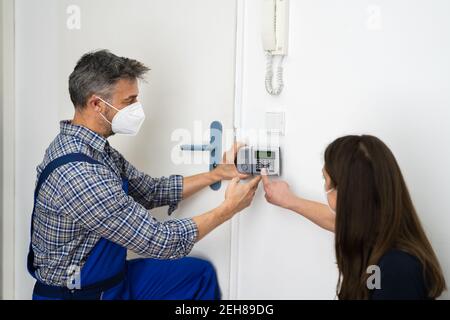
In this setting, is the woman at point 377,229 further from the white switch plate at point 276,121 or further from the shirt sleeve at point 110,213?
the shirt sleeve at point 110,213

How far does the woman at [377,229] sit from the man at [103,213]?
460 millimetres

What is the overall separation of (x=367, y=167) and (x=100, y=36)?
4.35 ft

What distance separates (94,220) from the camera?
134 cm

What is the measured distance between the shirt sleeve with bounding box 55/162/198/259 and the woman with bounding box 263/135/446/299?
53 centimetres

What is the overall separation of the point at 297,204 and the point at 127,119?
25.3 inches

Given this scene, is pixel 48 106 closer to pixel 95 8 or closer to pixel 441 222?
pixel 95 8

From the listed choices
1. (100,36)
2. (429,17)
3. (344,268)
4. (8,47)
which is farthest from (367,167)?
(8,47)

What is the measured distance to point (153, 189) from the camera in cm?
172

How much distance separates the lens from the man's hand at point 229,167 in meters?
1.62

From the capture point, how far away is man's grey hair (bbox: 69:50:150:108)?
1.50 meters

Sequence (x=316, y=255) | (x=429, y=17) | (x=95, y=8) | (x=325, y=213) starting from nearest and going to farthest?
1. (x=429, y=17)
2. (x=325, y=213)
3. (x=316, y=255)
4. (x=95, y=8)

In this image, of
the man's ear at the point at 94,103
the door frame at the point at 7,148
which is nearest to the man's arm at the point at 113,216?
the man's ear at the point at 94,103

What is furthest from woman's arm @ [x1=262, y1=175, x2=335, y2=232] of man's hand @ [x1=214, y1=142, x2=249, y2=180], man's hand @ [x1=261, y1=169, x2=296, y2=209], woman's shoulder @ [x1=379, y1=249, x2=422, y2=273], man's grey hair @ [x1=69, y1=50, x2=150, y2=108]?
man's grey hair @ [x1=69, y1=50, x2=150, y2=108]

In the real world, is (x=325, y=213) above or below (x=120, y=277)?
above
